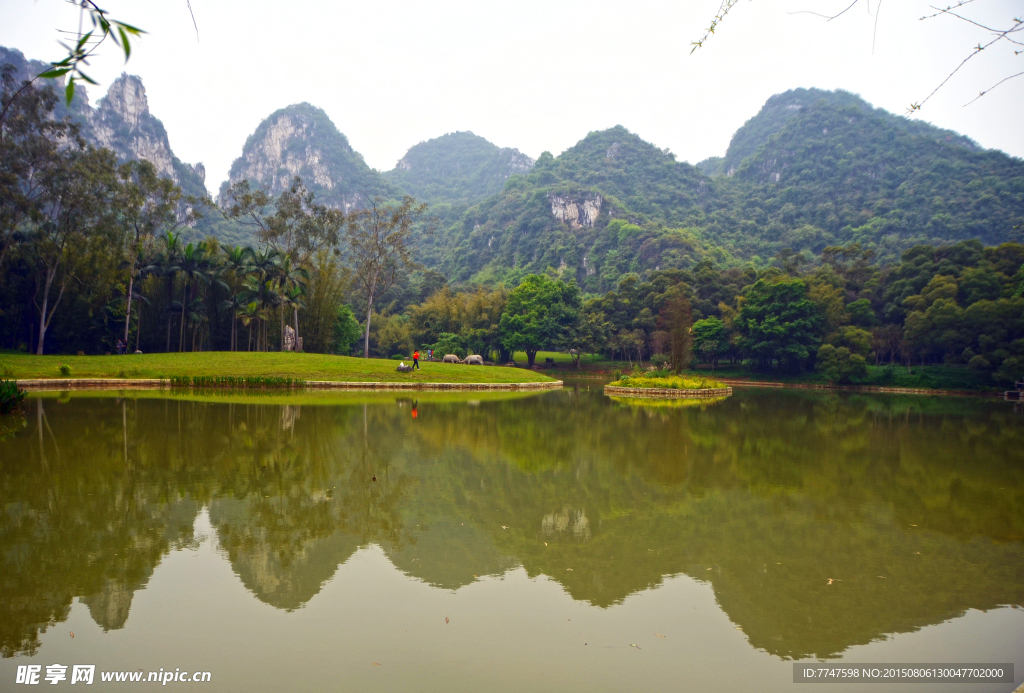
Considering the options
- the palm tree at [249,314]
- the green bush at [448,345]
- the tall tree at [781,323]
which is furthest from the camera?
the green bush at [448,345]

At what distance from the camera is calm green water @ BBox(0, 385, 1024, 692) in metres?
4.65

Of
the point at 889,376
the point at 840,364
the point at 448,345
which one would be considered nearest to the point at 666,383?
the point at 840,364

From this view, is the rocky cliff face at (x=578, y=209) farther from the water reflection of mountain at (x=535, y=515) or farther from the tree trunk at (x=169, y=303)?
the water reflection of mountain at (x=535, y=515)

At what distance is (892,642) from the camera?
516 cm

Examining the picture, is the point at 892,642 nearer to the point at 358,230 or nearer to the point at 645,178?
the point at 358,230

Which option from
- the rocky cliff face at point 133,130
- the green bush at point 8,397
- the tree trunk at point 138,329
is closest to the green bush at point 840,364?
the green bush at point 8,397

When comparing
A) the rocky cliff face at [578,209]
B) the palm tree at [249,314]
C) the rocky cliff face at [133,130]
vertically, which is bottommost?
the palm tree at [249,314]

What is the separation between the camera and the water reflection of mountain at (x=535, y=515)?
5871 millimetres

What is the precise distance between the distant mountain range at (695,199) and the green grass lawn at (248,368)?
63.8m

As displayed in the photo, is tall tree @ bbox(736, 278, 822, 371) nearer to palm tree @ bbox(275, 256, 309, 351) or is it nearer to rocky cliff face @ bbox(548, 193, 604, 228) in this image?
palm tree @ bbox(275, 256, 309, 351)

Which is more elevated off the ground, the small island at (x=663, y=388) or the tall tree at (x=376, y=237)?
the tall tree at (x=376, y=237)

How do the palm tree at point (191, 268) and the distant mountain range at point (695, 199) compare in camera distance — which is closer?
the palm tree at point (191, 268)

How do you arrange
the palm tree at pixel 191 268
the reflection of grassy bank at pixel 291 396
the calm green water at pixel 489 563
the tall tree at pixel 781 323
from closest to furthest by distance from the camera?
the calm green water at pixel 489 563 < the reflection of grassy bank at pixel 291 396 < the palm tree at pixel 191 268 < the tall tree at pixel 781 323

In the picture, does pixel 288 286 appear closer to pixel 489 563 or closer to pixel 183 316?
pixel 183 316
